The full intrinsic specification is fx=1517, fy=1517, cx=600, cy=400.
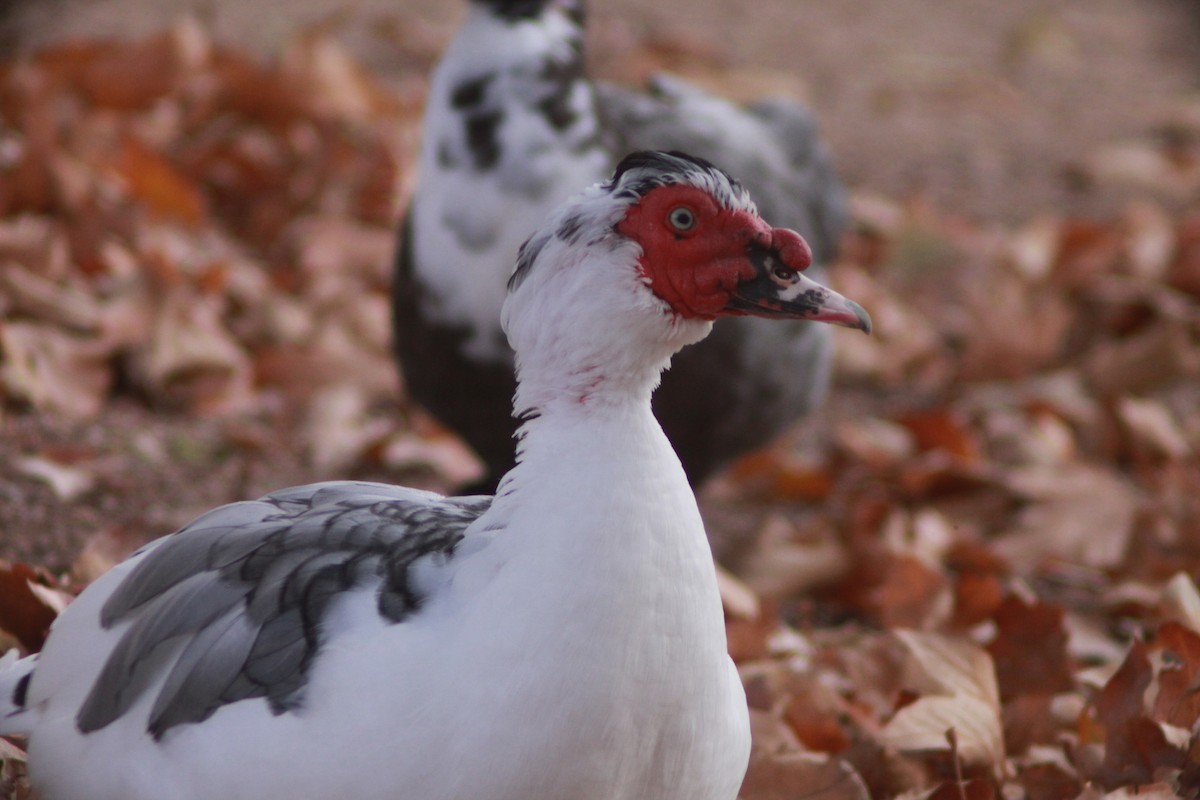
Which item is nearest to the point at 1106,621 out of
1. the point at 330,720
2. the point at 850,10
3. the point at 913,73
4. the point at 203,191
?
the point at 330,720

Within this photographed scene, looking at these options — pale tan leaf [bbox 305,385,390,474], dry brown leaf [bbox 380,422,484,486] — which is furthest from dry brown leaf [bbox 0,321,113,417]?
dry brown leaf [bbox 380,422,484,486]

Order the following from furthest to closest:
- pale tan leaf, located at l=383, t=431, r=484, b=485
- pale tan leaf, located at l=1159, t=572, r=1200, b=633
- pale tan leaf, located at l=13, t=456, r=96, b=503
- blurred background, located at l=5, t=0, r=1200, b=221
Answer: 1. blurred background, located at l=5, t=0, r=1200, b=221
2. pale tan leaf, located at l=383, t=431, r=484, b=485
3. pale tan leaf, located at l=13, t=456, r=96, b=503
4. pale tan leaf, located at l=1159, t=572, r=1200, b=633

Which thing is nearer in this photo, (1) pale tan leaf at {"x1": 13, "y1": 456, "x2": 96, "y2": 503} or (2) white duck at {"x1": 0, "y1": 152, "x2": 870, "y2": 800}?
(2) white duck at {"x1": 0, "y1": 152, "x2": 870, "y2": 800}

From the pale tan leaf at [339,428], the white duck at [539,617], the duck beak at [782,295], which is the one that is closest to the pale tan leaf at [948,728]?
the white duck at [539,617]

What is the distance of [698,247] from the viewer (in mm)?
1697

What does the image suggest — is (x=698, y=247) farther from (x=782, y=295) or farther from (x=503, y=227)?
(x=503, y=227)

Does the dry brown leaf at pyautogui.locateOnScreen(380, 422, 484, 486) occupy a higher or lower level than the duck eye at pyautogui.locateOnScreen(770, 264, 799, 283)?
higher

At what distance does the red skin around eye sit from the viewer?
5.54 ft

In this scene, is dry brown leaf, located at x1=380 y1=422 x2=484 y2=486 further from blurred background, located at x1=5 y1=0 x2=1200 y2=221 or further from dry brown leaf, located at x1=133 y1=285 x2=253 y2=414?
blurred background, located at x1=5 y1=0 x2=1200 y2=221

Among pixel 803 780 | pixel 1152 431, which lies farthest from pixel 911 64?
pixel 803 780

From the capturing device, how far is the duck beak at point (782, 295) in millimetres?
1723

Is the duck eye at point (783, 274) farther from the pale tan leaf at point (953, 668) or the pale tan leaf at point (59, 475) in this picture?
the pale tan leaf at point (59, 475)

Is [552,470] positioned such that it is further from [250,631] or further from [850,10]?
[850,10]

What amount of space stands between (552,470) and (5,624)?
1.02 meters
